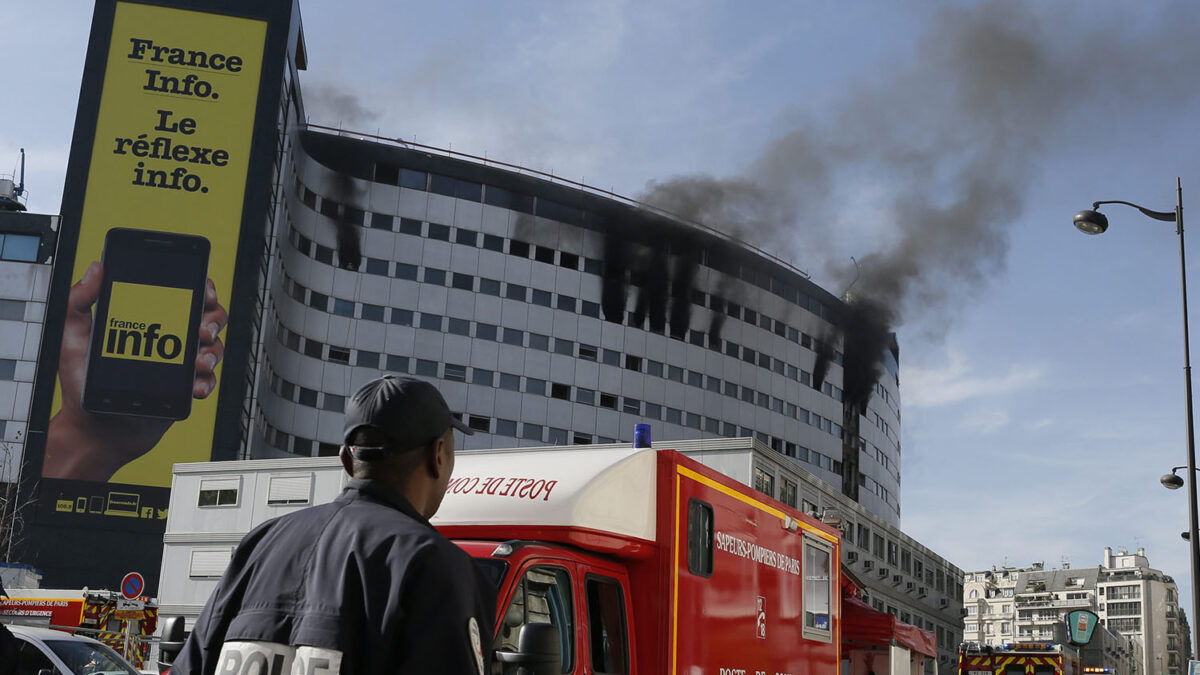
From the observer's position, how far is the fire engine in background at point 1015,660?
83.9 feet

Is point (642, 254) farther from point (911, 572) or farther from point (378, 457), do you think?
point (378, 457)

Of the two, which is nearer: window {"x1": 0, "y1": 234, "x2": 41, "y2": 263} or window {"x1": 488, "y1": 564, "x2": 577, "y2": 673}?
window {"x1": 488, "y1": 564, "x2": 577, "y2": 673}

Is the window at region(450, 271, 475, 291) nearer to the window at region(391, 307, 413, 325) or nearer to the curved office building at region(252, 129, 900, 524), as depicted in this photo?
the curved office building at region(252, 129, 900, 524)

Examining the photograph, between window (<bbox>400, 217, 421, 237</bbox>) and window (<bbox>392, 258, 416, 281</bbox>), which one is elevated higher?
window (<bbox>400, 217, 421, 237</bbox>)

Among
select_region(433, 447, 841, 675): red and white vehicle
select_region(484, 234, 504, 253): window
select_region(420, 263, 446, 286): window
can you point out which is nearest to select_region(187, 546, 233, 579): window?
select_region(420, 263, 446, 286): window

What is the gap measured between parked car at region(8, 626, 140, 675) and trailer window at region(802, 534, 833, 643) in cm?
684

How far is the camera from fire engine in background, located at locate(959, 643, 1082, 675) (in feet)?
83.9

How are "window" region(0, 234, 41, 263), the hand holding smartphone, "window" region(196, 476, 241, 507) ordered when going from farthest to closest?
"window" region(0, 234, 41, 263) < the hand holding smartphone < "window" region(196, 476, 241, 507)

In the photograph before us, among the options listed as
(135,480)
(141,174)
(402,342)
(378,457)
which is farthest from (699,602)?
(402,342)

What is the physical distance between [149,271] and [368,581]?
66224 millimetres

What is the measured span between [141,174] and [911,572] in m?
56.8

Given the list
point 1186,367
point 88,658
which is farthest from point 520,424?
point 88,658

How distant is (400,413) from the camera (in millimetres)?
2697

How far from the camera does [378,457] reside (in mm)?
2678
